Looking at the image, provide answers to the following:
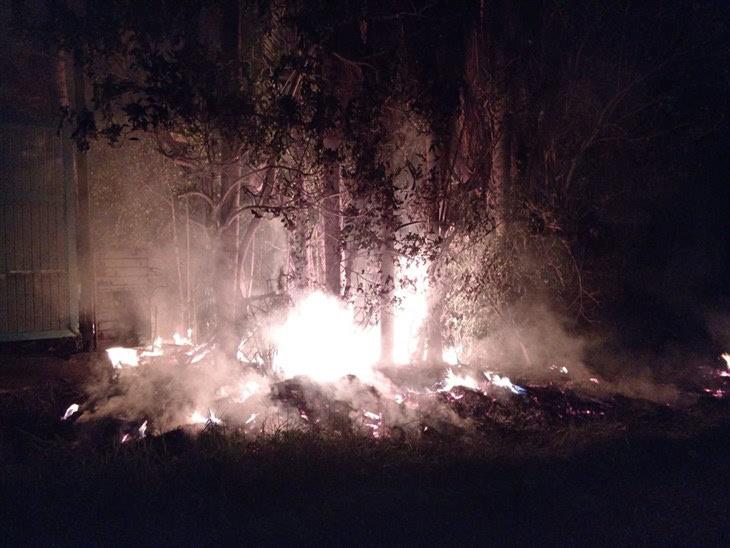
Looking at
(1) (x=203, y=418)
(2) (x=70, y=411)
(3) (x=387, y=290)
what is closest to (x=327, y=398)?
(1) (x=203, y=418)

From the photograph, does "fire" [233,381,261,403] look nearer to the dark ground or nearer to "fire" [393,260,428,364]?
the dark ground

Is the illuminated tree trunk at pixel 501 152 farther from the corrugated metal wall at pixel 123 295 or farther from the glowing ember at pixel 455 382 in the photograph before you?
the corrugated metal wall at pixel 123 295

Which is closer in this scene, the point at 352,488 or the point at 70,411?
the point at 352,488

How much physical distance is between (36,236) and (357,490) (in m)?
7.90

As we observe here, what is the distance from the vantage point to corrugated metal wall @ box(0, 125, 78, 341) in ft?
34.2

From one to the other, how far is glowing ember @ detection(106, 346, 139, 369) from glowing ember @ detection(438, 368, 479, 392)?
4.21 m

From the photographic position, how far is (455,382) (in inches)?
358

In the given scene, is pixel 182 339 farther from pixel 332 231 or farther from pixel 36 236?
pixel 332 231

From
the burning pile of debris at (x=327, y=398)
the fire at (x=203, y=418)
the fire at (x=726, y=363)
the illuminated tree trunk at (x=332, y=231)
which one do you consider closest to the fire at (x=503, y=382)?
the burning pile of debris at (x=327, y=398)

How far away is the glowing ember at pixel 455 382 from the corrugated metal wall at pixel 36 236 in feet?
20.0

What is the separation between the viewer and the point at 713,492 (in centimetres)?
549

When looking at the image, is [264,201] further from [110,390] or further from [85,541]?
[85,541]

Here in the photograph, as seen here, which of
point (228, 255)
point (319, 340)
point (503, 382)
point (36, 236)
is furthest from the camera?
point (36, 236)

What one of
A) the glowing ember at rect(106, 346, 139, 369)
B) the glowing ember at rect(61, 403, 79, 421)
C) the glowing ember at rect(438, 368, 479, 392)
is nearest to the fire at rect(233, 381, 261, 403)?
the glowing ember at rect(61, 403, 79, 421)
